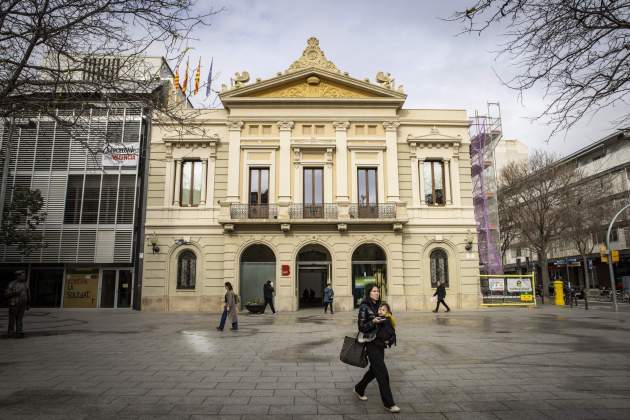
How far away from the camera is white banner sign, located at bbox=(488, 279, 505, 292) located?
24031 mm

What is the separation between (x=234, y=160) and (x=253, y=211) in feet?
10.1

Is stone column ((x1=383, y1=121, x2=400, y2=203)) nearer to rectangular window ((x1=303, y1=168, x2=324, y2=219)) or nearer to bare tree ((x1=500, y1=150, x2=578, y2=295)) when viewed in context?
rectangular window ((x1=303, y1=168, x2=324, y2=219))

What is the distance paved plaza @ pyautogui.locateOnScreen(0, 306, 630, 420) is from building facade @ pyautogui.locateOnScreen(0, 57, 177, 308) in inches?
417

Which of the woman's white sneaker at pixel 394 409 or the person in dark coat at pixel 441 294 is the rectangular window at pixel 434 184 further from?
the woman's white sneaker at pixel 394 409

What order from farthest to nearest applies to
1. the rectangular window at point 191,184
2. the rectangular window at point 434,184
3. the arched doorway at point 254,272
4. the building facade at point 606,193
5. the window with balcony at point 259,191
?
the building facade at point 606,193
the rectangular window at point 434,184
the rectangular window at point 191,184
the window with balcony at point 259,191
the arched doorway at point 254,272

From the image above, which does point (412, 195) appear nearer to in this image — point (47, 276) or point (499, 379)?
point (499, 379)

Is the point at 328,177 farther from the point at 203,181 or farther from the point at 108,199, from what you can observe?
the point at 108,199

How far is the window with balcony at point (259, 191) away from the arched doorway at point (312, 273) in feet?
10.4

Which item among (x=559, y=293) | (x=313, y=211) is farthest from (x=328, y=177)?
(x=559, y=293)

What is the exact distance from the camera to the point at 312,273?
2462cm

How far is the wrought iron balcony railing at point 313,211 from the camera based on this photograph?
76.3ft

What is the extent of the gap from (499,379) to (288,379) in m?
3.54

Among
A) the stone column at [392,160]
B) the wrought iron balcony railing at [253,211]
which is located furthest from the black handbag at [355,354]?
the stone column at [392,160]

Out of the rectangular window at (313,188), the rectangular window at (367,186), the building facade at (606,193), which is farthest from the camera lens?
the building facade at (606,193)
